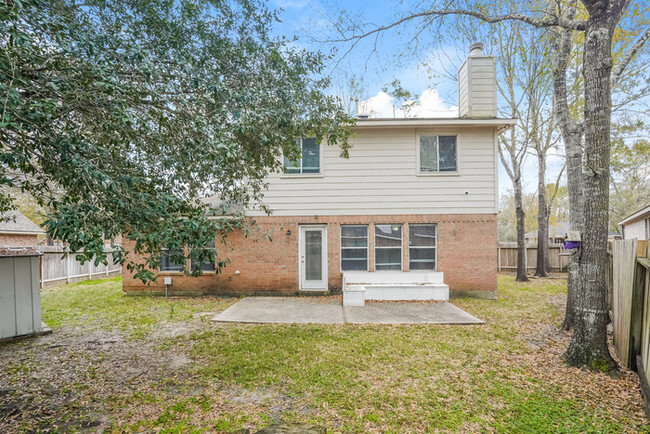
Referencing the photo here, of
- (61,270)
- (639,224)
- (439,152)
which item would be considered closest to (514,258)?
(639,224)

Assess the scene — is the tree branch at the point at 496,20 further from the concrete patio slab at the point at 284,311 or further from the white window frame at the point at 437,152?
the concrete patio slab at the point at 284,311

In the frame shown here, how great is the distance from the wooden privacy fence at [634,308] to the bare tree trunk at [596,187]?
0.28 metres

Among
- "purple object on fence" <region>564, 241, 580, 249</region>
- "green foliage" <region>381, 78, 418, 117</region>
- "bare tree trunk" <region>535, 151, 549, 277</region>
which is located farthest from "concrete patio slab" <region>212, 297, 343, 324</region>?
"bare tree trunk" <region>535, 151, 549, 277</region>

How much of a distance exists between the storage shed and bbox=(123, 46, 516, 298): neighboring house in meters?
3.17

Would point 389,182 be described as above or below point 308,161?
below

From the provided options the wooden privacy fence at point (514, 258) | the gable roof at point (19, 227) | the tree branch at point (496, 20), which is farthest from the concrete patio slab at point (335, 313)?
the gable roof at point (19, 227)

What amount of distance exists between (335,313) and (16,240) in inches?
725

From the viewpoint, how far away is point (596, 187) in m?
4.02

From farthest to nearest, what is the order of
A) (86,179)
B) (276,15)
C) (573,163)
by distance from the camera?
(573,163) < (276,15) < (86,179)

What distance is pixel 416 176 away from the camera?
345 inches

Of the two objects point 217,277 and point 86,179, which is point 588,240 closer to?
point 86,179

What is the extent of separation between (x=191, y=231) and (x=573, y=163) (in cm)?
696

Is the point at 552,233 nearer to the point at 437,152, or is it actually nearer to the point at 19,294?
the point at 437,152

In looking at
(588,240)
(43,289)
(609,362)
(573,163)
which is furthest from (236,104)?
(43,289)
